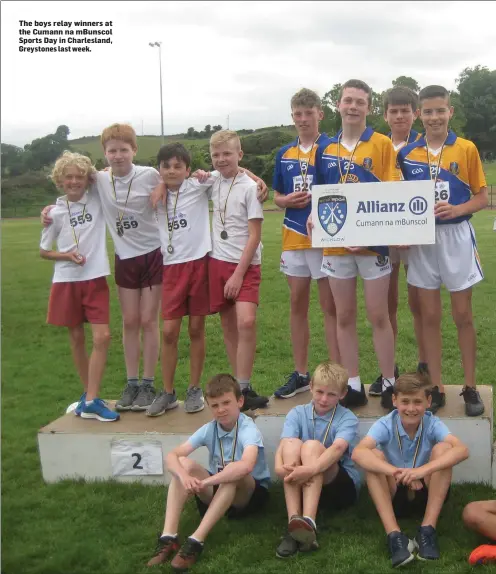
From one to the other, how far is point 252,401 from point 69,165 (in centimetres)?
206

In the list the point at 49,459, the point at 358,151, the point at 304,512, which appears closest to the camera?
the point at 304,512

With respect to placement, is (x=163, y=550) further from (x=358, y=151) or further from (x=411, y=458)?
(x=358, y=151)

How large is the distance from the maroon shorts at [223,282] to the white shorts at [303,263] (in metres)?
0.23

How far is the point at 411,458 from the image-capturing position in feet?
11.8

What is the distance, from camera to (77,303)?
462cm

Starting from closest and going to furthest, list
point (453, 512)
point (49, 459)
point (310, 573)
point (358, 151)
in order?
point (310, 573) < point (453, 512) < point (358, 151) < point (49, 459)

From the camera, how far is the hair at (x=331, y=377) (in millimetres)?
3688

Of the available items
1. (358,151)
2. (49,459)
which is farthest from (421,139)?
(49,459)

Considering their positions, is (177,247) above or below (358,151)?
below

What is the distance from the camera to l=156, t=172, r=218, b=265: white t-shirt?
4.50m

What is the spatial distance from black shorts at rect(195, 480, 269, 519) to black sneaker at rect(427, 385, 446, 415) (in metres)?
1.16

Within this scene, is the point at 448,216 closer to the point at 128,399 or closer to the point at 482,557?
the point at 482,557

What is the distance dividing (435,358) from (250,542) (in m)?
1.66

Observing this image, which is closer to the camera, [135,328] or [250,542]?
[250,542]
